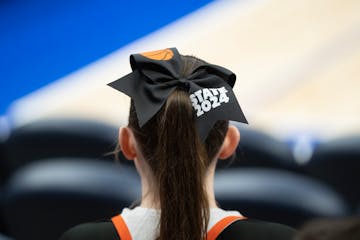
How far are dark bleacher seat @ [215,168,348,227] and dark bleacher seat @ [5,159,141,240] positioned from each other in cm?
31

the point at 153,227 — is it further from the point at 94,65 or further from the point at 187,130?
the point at 94,65

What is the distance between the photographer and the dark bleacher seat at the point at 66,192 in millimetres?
1811

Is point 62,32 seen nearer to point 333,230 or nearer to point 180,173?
point 180,173

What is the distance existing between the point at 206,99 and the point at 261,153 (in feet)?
2.33

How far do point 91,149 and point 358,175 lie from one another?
2.75ft

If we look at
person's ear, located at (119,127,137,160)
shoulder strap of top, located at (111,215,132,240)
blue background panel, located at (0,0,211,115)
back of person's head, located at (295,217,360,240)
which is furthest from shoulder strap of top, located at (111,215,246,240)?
blue background panel, located at (0,0,211,115)

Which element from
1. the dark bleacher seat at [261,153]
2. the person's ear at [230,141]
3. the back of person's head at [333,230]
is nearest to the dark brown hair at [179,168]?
the person's ear at [230,141]

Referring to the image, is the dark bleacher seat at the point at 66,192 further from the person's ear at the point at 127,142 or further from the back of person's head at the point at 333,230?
the back of person's head at the point at 333,230

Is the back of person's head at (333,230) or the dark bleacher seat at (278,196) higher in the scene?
the back of person's head at (333,230)

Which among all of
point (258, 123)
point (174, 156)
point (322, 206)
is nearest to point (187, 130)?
point (174, 156)

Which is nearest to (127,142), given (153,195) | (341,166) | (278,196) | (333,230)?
(153,195)

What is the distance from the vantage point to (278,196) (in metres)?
1.78

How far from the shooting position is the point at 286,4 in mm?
1818

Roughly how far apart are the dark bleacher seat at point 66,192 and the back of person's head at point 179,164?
69 centimetres
